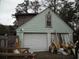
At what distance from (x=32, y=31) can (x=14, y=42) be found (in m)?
3.19

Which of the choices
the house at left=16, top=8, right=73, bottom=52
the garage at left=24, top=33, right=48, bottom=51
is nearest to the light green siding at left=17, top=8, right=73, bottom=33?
the house at left=16, top=8, right=73, bottom=52

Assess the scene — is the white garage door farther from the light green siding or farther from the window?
the window

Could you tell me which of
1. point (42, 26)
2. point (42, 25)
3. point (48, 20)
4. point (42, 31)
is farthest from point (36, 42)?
point (48, 20)

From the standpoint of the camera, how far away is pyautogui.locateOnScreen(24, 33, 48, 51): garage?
23.3m

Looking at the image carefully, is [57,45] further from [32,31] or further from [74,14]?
[74,14]

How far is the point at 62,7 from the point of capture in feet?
117

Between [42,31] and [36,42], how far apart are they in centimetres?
156

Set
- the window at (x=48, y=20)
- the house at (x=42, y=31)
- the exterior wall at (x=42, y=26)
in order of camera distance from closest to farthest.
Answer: the house at (x=42, y=31)
the exterior wall at (x=42, y=26)
the window at (x=48, y=20)

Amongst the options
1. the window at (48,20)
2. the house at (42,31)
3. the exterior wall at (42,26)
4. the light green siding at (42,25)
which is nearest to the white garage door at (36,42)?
the house at (42,31)

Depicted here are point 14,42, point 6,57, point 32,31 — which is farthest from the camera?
point 32,31

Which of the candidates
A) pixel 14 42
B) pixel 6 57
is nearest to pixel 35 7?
pixel 14 42

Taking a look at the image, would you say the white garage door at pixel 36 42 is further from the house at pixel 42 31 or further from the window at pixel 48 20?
the window at pixel 48 20

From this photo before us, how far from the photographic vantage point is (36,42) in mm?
23500

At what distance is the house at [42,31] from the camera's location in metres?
23.3
